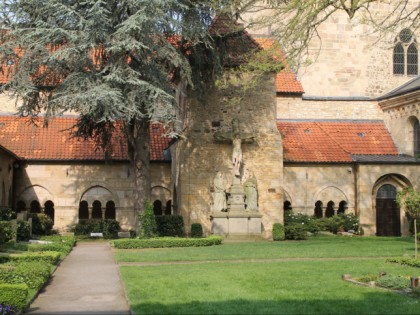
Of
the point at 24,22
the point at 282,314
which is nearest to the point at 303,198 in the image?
the point at 24,22

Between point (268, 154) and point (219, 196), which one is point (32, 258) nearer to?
point (219, 196)

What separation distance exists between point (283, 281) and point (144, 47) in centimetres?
1082

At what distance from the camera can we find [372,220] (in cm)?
3030

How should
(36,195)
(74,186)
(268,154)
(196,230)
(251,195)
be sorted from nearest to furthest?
1. (196,230)
2. (251,195)
3. (268,154)
4. (36,195)
5. (74,186)

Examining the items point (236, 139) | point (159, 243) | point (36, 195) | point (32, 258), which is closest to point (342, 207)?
point (236, 139)

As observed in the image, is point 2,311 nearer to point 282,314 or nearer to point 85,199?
point 282,314

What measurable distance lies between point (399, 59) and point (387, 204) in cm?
922

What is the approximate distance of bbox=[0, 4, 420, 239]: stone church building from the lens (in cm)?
2620

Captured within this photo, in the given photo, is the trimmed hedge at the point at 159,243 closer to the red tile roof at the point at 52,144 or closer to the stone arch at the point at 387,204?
the red tile roof at the point at 52,144

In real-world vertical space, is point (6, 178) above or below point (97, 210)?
above

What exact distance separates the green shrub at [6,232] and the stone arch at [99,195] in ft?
28.8

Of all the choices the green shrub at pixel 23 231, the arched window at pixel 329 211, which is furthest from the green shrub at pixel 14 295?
the arched window at pixel 329 211

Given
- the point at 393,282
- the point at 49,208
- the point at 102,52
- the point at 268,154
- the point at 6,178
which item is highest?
the point at 102,52

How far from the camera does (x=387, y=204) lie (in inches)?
1216
